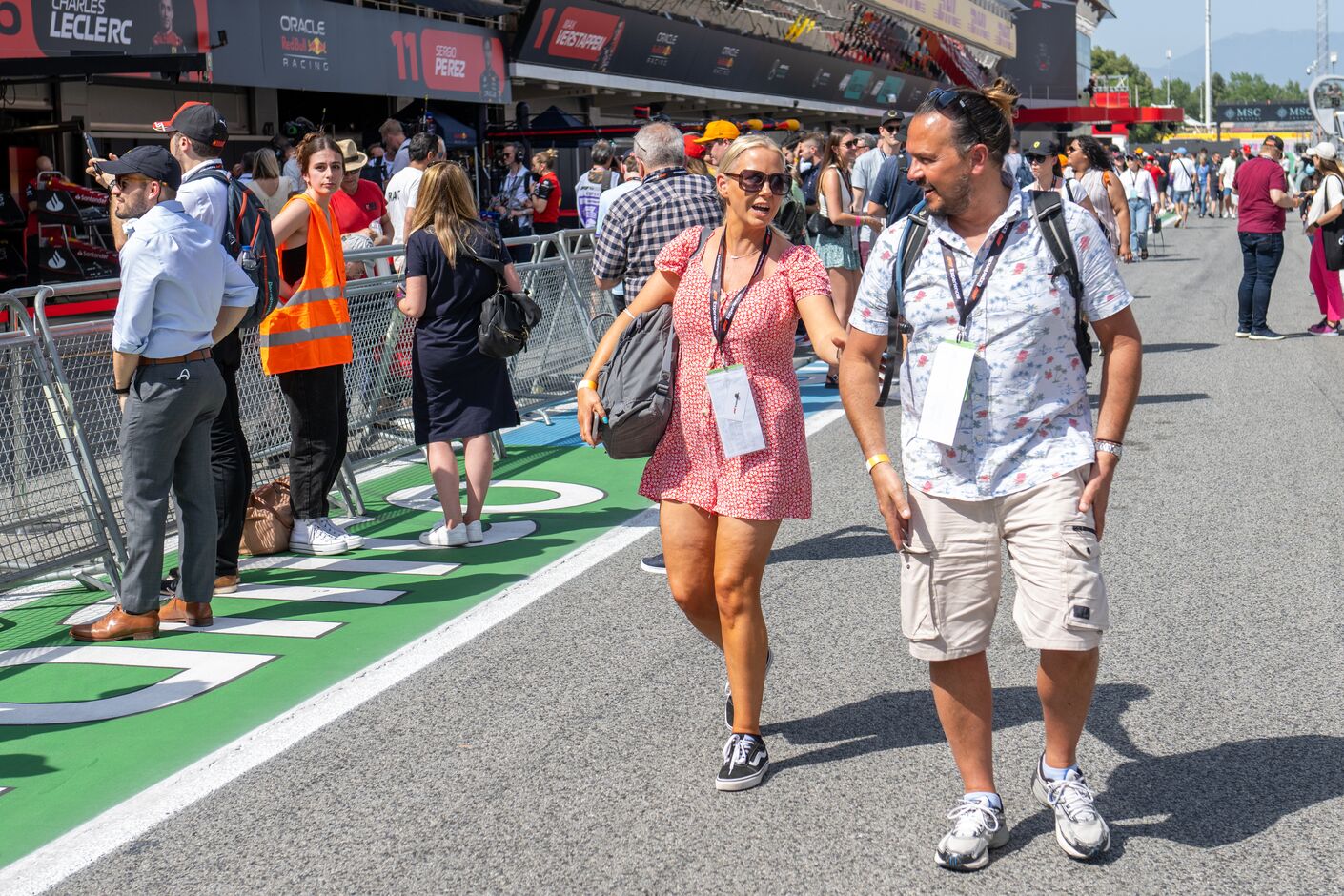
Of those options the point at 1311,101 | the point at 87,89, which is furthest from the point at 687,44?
the point at 1311,101

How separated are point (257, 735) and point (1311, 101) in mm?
46516

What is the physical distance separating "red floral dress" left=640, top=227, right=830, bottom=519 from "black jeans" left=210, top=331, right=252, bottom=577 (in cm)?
266

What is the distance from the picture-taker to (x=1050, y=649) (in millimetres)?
3529

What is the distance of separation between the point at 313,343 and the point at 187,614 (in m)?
1.56

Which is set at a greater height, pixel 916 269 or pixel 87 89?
pixel 87 89

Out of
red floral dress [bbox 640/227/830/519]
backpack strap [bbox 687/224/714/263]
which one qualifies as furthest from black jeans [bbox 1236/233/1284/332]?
red floral dress [bbox 640/227/830/519]

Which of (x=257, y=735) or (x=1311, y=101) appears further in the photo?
(x=1311, y=101)

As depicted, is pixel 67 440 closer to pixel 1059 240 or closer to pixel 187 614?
pixel 187 614

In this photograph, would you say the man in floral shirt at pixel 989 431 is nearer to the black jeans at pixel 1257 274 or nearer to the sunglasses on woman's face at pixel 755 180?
the sunglasses on woman's face at pixel 755 180

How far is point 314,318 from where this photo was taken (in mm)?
6977

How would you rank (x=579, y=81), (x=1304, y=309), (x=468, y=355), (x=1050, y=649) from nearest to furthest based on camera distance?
(x=1050, y=649) → (x=468, y=355) → (x=1304, y=309) → (x=579, y=81)

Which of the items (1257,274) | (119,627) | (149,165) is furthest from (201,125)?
(1257,274)

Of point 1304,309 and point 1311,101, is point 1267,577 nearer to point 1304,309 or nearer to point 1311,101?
point 1304,309

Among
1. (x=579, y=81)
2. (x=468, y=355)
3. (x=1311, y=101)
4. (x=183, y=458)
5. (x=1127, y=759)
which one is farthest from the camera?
(x=1311, y=101)
